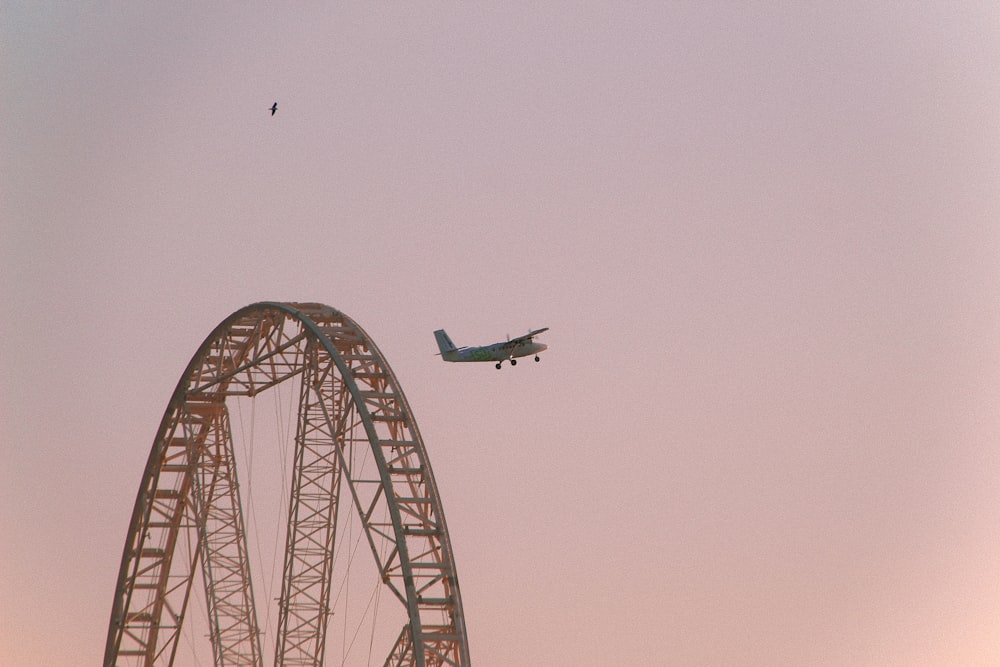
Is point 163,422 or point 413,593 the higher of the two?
point 163,422

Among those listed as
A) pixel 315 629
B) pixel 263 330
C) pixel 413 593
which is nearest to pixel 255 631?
pixel 315 629

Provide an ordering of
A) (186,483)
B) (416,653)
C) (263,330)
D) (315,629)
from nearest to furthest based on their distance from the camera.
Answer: (416,653), (263,330), (186,483), (315,629)

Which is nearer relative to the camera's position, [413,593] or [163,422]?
[413,593]

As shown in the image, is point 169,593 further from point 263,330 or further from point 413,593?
point 413,593

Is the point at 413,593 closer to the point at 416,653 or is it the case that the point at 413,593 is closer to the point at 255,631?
the point at 416,653

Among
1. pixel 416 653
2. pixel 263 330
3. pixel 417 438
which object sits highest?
pixel 263 330

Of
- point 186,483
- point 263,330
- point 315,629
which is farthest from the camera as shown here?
point 315,629

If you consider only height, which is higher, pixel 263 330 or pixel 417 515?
pixel 263 330

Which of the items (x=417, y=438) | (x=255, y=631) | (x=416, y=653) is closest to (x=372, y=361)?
(x=417, y=438)

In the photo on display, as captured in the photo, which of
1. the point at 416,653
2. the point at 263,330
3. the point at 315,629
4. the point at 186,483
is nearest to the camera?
the point at 416,653
